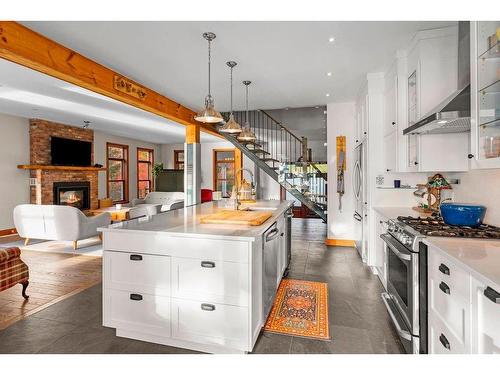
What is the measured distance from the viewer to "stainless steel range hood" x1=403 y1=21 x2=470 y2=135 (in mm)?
1933

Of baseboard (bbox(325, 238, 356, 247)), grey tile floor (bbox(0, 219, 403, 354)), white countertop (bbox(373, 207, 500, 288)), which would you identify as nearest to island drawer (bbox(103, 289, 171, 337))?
grey tile floor (bbox(0, 219, 403, 354))

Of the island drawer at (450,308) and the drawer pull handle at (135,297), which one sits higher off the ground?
the island drawer at (450,308)

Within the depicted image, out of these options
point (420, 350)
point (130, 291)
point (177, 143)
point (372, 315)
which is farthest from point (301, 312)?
point (177, 143)

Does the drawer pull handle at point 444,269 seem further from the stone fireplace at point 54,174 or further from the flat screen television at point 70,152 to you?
the flat screen television at point 70,152

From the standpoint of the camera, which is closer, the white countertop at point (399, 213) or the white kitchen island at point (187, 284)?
the white kitchen island at point (187, 284)

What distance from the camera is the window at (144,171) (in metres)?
10.5

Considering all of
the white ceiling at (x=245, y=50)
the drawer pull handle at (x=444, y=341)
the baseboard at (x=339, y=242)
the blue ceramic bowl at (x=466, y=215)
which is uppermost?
the white ceiling at (x=245, y=50)

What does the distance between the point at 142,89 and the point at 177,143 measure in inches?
278

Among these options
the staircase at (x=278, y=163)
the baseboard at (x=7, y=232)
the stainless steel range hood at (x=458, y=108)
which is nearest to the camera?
the stainless steel range hood at (x=458, y=108)

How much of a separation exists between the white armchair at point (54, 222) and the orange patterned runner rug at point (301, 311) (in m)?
3.68

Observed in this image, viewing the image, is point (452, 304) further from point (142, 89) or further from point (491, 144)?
point (142, 89)

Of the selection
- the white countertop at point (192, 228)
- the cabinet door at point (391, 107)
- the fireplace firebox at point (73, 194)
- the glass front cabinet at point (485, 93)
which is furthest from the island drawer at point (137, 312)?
the fireplace firebox at point (73, 194)

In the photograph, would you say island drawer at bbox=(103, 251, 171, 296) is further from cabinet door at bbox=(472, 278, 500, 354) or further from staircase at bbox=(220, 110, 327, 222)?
staircase at bbox=(220, 110, 327, 222)

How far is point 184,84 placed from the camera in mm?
4320
